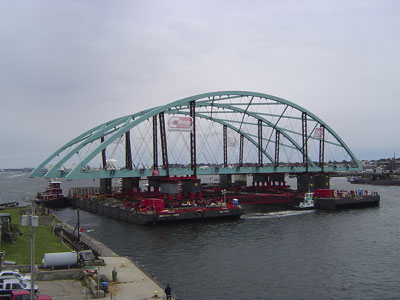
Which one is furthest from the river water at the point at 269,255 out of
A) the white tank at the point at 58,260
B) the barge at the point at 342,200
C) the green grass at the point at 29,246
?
the barge at the point at 342,200

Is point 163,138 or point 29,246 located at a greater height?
point 163,138

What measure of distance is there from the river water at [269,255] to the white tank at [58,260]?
749cm

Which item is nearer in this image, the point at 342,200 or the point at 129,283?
the point at 129,283

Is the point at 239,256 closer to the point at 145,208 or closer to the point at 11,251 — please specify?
the point at 11,251

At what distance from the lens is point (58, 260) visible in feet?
88.5

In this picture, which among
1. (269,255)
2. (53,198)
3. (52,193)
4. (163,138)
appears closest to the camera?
(269,255)

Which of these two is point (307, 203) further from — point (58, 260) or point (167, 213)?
point (58, 260)

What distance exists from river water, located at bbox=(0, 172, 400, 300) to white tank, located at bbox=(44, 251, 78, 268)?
7.49 meters

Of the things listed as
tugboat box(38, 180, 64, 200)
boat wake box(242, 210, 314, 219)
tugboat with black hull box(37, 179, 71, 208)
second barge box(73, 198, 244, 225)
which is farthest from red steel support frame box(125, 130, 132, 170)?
boat wake box(242, 210, 314, 219)

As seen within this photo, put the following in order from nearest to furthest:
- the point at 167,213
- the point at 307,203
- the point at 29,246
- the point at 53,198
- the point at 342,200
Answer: the point at 29,246
the point at 167,213
the point at 342,200
the point at 307,203
the point at 53,198

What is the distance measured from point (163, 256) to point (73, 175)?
95.5 ft

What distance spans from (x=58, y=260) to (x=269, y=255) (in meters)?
21.2

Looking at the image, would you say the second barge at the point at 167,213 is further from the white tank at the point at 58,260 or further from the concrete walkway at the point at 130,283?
the white tank at the point at 58,260

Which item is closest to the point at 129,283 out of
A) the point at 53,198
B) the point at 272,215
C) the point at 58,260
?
the point at 58,260
